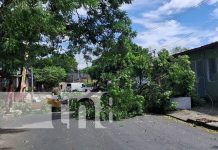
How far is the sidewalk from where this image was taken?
17289 mm

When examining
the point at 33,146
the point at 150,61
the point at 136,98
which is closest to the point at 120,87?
the point at 136,98

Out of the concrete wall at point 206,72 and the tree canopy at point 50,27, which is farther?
the concrete wall at point 206,72

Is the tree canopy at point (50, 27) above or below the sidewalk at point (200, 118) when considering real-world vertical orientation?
above

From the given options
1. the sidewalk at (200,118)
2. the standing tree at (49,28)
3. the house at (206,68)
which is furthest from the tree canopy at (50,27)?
the house at (206,68)

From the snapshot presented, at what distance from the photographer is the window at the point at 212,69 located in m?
27.8

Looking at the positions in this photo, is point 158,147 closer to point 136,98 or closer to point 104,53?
point 104,53

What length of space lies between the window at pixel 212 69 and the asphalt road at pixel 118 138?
898cm

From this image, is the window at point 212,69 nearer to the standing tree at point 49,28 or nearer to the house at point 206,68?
the house at point 206,68

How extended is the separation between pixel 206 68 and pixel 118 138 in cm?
1510

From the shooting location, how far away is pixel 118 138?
14977 millimetres

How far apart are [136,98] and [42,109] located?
27.9 feet

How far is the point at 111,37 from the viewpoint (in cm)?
1877

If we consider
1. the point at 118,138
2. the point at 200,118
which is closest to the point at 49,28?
the point at 118,138

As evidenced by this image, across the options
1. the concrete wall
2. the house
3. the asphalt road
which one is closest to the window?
the house
